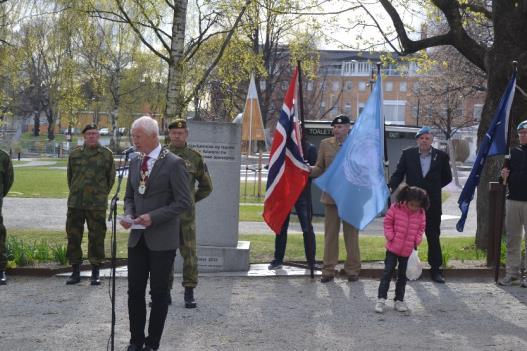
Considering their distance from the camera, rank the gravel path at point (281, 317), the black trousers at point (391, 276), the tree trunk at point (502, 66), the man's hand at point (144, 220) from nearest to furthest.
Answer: the man's hand at point (144, 220)
the gravel path at point (281, 317)
the black trousers at point (391, 276)
the tree trunk at point (502, 66)

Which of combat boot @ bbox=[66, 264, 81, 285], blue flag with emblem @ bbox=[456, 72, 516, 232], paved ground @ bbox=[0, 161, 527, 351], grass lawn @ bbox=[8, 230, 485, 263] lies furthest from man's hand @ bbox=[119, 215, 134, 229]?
grass lawn @ bbox=[8, 230, 485, 263]

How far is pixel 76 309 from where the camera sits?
8.16 metres

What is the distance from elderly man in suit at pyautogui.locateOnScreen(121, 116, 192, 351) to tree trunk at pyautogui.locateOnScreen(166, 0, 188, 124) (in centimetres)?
846

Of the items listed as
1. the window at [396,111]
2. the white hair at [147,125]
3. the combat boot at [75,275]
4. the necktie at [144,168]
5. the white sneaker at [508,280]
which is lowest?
the combat boot at [75,275]

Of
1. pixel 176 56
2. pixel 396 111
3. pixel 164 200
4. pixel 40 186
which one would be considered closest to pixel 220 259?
pixel 164 200

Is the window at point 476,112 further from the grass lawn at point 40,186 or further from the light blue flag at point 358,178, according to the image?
the light blue flag at point 358,178

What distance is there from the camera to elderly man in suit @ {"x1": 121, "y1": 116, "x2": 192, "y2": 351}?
6.12 metres

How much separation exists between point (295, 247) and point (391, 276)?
5.06 m

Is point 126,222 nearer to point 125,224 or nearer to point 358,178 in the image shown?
point 125,224

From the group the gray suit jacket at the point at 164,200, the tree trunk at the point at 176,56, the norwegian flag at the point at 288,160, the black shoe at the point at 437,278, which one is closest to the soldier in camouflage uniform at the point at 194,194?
the norwegian flag at the point at 288,160

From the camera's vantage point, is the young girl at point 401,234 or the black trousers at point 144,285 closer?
the black trousers at point 144,285

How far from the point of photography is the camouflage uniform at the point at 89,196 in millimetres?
9586

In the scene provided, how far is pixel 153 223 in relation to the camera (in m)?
6.05

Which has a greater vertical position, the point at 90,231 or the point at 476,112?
the point at 476,112
